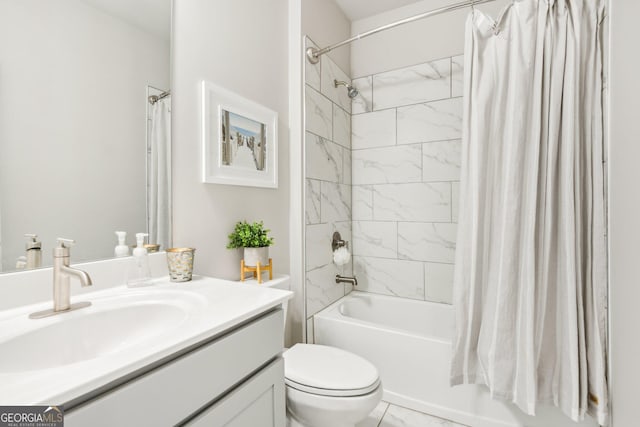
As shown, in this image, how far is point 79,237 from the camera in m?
0.89

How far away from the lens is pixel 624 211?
3.10 feet

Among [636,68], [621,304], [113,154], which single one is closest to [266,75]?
[113,154]

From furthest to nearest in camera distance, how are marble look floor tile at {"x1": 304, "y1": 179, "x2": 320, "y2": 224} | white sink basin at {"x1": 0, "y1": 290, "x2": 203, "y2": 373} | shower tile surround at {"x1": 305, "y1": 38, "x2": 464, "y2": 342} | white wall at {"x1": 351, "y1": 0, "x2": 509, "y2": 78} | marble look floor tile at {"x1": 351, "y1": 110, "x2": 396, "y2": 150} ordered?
marble look floor tile at {"x1": 351, "y1": 110, "x2": 396, "y2": 150} < white wall at {"x1": 351, "y1": 0, "x2": 509, "y2": 78} < shower tile surround at {"x1": 305, "y1": 38, "x2": 464, "y2": 342} < marble look floor tile at {"x1": 304, "y1": 179, "x2": 320, "y2": 224} < white sink basin at {"x1": 0, "y1": 290, "x2": 203, "y2": 373}

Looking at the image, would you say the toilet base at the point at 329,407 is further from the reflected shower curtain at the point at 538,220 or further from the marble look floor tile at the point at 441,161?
the marble look floor tile at the point at 441,161

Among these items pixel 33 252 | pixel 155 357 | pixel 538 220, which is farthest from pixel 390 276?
pixel 33 252

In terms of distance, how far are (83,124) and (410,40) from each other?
2.21 m

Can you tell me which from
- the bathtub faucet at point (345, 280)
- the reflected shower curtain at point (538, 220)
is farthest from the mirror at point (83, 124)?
the reflected shower curtain at point (538, 220)

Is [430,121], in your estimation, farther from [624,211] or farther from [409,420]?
[409,420]

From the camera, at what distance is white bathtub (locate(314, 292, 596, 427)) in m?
1.41

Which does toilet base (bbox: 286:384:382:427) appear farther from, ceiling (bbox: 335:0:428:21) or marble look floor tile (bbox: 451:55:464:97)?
ceiling (bbox: 335:0:428:21)

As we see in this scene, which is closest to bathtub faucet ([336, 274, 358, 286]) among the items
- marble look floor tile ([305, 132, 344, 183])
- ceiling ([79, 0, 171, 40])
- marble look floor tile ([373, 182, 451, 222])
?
marble look floor tile ([373, 182, 451, 222])

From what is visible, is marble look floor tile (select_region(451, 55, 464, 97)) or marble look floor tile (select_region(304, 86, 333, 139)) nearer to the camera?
marble look floor tile (select_region(304, 86, 333, 139))

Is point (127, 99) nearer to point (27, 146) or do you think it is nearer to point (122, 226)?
point (27, 146)

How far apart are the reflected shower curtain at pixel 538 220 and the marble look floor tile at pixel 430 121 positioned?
24.9 inches
